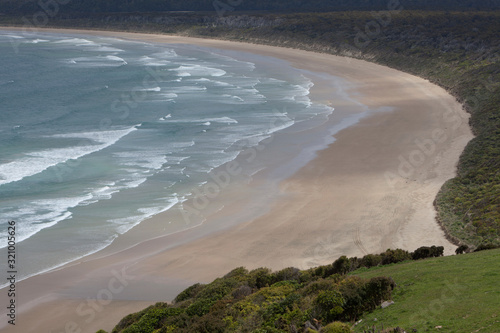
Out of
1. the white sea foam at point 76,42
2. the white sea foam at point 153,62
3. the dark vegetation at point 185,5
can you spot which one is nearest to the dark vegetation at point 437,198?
the dark vegetation at point 185,5

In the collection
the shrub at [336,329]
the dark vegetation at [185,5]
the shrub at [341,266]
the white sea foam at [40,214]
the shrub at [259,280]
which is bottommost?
the white sea foam at [40,214]

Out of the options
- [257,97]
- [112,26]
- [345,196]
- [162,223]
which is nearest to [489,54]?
[257,97]

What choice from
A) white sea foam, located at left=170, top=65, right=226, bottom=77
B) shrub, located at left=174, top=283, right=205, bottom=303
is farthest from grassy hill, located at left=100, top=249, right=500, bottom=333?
white sea foam, located at left=170, top=65, right=226, bottom=77

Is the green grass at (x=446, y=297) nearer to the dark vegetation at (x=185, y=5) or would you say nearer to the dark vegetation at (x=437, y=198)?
the dark vegetation at (x=437, y=198)

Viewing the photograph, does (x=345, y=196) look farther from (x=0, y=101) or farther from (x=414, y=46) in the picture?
(x=414, y=46)

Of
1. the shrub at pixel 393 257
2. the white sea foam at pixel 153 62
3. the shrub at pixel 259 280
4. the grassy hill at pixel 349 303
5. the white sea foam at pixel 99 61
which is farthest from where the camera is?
the white sea foam at pixel 153 62

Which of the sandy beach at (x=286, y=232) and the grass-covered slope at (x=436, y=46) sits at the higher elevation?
the grass-covered slope at (x=436, y=46)

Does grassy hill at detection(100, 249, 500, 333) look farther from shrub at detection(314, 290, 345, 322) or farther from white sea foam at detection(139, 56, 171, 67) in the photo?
white sea foam at detection(139, 56, 171, 67)
